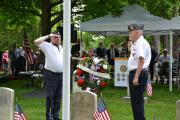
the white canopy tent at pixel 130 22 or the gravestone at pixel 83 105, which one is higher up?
the white canopy tent at pixel 130 22

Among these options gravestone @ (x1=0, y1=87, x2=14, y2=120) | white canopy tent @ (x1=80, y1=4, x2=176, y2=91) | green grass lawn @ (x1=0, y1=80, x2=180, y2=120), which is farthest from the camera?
white canopy tent @ (x1=80, y1=4, x2=176, y2=91)

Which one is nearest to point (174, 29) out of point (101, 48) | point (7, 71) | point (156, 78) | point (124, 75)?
point (124, 75)

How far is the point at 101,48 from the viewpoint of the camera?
26.6m

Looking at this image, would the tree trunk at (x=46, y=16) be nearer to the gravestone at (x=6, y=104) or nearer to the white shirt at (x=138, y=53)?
the gravestone at (x=6, y=104)

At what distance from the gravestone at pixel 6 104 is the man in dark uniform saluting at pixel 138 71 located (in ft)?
7.88

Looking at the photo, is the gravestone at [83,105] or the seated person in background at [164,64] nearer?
the gravestone at [83,105]

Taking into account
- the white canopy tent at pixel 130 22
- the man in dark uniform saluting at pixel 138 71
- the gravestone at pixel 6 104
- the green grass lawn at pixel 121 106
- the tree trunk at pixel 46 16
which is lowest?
the green grass lawn at pixel 121 106

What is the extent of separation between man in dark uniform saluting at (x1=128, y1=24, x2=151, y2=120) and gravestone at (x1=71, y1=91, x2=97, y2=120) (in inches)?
30.0

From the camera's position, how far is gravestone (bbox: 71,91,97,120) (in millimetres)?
9433

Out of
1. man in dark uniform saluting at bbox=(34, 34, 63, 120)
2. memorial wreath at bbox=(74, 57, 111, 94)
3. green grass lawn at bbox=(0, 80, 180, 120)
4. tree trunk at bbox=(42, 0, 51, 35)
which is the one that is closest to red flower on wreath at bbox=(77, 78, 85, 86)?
memorial wreath at bbox=(74, 57, 111, 94)

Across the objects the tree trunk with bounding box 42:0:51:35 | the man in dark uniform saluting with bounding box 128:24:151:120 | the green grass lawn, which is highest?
the tree trunk with bounding box 42:0:51:35

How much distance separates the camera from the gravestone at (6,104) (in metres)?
9.88

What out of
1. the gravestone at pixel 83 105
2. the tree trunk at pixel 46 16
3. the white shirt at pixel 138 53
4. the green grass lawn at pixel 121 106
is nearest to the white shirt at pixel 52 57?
the gravestone at pixel 83 105

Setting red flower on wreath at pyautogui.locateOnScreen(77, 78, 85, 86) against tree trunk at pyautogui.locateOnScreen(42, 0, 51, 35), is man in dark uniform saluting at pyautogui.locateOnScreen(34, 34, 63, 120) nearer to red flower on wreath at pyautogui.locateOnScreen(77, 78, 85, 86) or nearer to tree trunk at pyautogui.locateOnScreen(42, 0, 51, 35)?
red flower on wreath at pyautogui.locateOnScreen(77, 78, 85, 86)
